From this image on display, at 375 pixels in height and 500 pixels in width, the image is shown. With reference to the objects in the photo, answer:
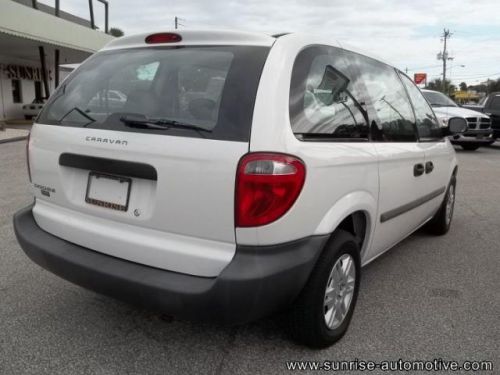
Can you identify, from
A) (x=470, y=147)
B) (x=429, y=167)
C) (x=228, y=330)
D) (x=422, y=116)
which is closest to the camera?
(x=228, y=330)

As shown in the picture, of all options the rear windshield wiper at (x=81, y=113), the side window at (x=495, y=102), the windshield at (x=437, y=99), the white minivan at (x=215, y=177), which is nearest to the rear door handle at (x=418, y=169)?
the white minivan at (x=215, y=177)

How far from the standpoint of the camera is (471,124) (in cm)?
1323

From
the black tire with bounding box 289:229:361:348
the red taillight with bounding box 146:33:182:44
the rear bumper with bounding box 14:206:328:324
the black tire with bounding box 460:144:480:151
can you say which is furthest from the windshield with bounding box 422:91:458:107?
the rear bumper with bounding box 14:206:328:324

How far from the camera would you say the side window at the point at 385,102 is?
295cm

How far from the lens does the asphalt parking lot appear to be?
7.98ft

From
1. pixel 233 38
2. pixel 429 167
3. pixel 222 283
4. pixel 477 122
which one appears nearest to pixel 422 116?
pixel 429 167

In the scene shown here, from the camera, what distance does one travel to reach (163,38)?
2.57 meters

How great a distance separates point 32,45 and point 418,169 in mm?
17430

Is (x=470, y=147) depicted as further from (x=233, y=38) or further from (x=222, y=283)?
(x=222, y=283)

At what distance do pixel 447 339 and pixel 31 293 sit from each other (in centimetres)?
271

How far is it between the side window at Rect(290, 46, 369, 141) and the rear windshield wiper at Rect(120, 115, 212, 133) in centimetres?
48

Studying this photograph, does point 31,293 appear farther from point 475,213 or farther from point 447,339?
point 475,213

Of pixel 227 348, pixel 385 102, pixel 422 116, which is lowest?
pixel 227 348

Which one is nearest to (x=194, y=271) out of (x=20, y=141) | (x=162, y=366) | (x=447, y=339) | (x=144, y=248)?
Result: (x=144, y=248)
